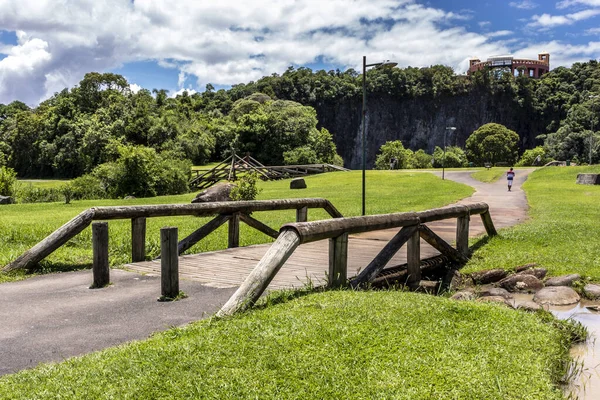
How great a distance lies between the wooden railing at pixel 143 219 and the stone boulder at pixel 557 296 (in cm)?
495

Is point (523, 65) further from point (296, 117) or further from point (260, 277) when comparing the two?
point (260, 277)

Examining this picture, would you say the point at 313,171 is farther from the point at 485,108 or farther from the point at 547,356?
the point at 485,108

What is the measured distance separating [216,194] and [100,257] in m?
13.1

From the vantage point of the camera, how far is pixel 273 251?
5656 mm

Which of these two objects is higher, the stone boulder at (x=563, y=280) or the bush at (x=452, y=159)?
the bush at (x=452, y=159)

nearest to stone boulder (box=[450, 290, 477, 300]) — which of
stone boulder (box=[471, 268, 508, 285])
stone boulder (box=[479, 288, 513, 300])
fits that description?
stone boulder (box=[479, 288, 513, 300])

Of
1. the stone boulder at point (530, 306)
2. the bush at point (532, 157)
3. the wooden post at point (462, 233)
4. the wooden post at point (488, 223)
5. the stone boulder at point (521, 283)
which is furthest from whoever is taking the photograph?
the bush at point (532, 157)

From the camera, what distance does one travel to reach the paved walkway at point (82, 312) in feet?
15.2

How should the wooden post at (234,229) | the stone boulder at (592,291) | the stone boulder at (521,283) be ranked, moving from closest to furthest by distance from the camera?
the stone boulder at (592,291), the stone boulder at (521,283), the wooden post at (234,229)

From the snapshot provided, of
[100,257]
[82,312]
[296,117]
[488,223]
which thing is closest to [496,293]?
[488,223]

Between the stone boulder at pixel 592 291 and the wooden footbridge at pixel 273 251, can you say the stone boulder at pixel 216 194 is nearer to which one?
the wooden footbridge at pixel 273 251

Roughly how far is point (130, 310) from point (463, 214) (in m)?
6.93

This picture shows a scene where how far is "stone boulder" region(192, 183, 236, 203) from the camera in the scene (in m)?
19.8

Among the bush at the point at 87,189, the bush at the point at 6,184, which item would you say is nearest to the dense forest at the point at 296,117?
the bush at the point at 87,189
